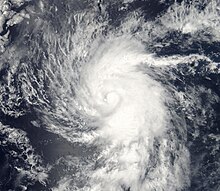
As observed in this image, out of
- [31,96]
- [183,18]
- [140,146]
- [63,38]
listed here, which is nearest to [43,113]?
[31,96]

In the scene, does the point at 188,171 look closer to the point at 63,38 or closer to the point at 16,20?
the point at 63,38

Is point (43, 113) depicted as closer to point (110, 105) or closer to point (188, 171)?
point (110, 105)

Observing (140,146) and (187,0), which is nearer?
(140,146)

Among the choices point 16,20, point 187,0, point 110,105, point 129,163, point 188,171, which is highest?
point 16,20

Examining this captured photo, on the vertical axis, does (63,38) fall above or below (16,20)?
below

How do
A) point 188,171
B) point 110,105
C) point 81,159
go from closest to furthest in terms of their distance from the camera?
point 188,171, point 81,159, point 110,105

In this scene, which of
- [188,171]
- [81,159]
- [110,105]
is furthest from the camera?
[110,105]

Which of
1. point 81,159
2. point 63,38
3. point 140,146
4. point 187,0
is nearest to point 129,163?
point 140,146
